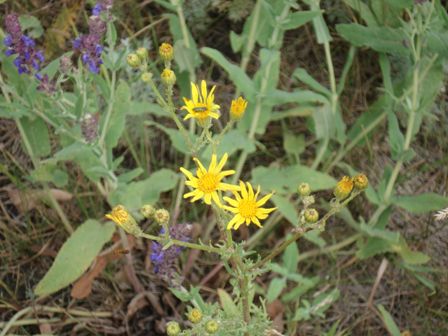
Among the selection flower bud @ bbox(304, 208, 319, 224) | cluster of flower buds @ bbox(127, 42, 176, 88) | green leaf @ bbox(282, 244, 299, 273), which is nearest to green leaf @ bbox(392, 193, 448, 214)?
green leaf @ bbox(282, 244, 299, 273)

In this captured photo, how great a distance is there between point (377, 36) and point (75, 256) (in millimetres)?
2049

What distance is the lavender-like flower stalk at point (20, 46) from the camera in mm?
2600

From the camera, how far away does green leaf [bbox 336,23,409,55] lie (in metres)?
3.41

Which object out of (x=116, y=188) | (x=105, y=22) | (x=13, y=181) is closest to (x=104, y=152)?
(x=116, y=188)

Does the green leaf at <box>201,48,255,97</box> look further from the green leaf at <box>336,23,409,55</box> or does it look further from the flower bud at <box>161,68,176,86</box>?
the flower bud at <box>161,68,176,86</box>

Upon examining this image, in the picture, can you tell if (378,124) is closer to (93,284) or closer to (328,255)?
(328,255)

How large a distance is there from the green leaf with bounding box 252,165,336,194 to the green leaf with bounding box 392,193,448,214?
1.32ft

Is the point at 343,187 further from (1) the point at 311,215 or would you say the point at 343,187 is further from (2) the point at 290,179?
(2) the point at 290,179

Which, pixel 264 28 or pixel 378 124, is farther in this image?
pixel 378 124

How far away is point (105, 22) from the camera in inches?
109

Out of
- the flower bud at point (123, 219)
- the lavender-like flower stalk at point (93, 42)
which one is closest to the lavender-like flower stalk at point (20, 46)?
the lavender-like flower stalk at point (93, 42)

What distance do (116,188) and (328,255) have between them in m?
1.37

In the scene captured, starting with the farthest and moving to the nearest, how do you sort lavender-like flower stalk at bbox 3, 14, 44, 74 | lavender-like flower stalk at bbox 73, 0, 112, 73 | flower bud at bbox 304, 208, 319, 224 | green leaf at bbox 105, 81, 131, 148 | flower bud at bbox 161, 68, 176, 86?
1. green leaf at bbox 105, 81, 131, 148
2. lavender-like flower stalk at bbox 73, 0, 112, 73
3. lavender-like flower stalk at bbox 3, 14, 44, 74
4. flower bud at bbox 161, 68, 176, 86
5. flower bud at bbox 304, 208, 319, 224

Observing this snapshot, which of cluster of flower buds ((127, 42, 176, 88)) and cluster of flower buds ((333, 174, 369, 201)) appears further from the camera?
cluster of flower buds ((127, 42, 176, 88))
